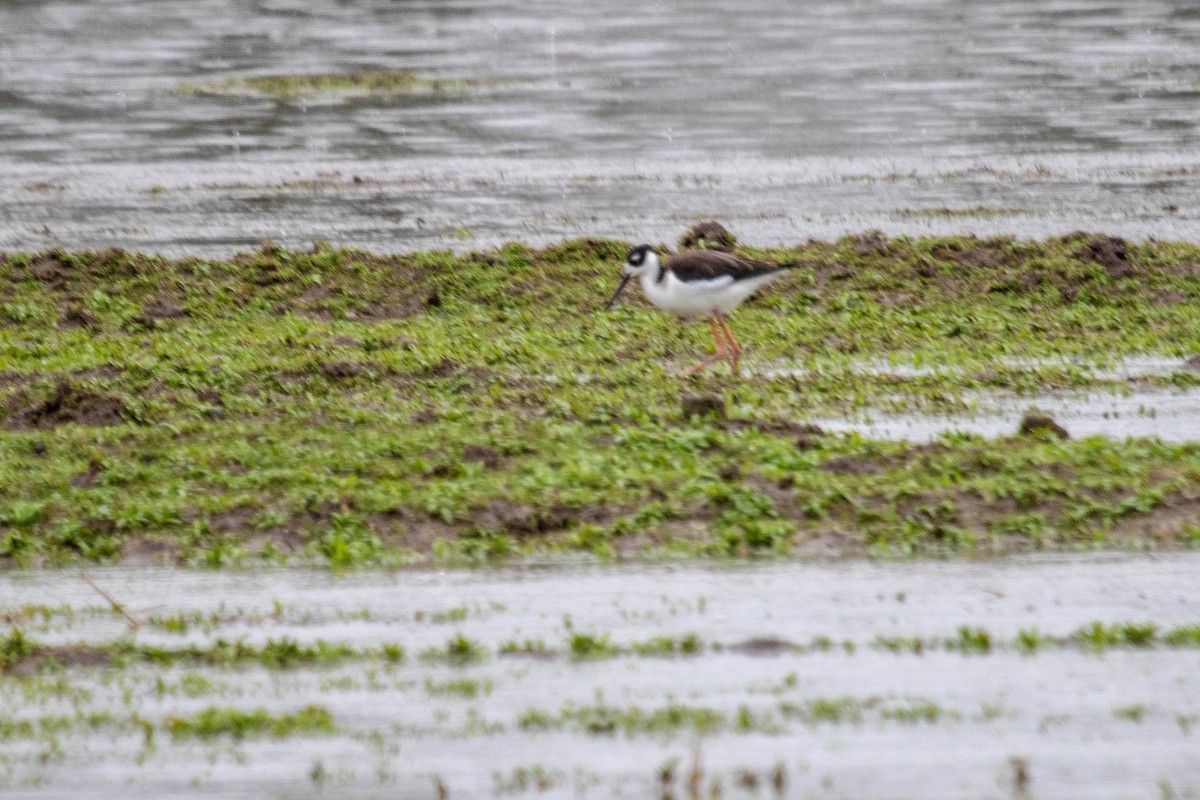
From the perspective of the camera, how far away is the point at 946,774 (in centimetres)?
654

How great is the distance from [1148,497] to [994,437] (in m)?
1.57

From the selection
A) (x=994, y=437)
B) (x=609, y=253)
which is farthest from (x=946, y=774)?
(x=609, y=253)

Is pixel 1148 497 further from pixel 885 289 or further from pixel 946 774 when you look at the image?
pixel 885 289

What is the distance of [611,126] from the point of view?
2861 cm

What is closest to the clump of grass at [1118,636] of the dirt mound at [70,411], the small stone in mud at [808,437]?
the small stone in mud at [808,437]

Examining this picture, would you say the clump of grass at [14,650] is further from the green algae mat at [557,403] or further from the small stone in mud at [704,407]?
the small stone in mud at [704,407]

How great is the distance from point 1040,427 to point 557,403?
2.83m

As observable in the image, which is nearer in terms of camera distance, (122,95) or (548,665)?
(548,665)

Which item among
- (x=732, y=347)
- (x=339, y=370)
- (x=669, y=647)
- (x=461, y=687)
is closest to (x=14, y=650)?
(x=461, y=687)

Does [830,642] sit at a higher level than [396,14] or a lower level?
higher

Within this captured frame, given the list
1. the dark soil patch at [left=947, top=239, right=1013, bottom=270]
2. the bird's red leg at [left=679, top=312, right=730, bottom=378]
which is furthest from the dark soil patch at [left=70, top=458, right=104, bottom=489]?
the dark soil patch at [left=947, top=239, right=1013, bottom=270]

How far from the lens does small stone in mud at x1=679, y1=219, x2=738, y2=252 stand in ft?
58.1

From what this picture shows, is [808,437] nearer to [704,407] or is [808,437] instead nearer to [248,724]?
[704,407]

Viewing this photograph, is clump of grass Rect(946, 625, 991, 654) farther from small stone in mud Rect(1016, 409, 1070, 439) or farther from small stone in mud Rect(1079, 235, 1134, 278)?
small stone in mud Rect(1079, 235, 1134, 278)
